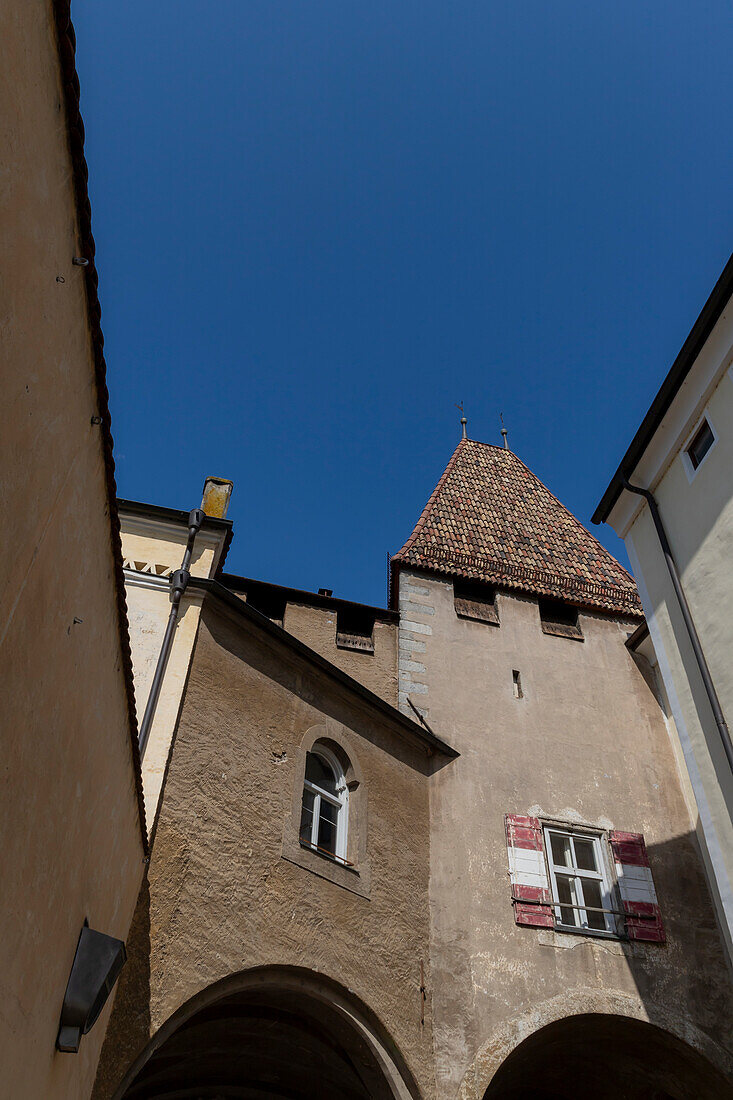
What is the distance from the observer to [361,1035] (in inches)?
313

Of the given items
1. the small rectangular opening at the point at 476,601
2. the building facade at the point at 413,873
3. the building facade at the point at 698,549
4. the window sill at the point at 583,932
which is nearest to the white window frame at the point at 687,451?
the building facade at the point at 698,549

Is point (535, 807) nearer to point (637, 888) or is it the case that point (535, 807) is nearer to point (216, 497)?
point (637, 888)

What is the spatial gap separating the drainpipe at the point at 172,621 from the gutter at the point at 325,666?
0.15 m

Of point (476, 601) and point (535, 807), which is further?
point (476, 601)

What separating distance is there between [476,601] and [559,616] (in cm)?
140

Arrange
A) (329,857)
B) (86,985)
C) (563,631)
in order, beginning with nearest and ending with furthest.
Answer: (86,985) < (329,857) < (563,631)

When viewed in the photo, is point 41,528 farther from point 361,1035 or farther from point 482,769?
point 482,769

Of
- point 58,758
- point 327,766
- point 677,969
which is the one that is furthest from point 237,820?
point 677,969

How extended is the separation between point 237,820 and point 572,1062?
532cm

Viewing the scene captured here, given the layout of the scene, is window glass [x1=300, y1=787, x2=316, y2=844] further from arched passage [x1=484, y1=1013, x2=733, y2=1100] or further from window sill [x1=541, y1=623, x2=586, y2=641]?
window sill [x1=541, y1=623, x2=586, y2=641]

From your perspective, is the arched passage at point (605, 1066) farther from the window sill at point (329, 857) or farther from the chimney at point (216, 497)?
the chimney at point (216, 497)

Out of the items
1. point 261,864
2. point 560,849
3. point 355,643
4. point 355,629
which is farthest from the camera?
point 355,629

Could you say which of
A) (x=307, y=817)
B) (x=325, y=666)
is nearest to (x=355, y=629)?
(x=325, y=666)

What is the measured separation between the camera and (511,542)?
48.4 feet
